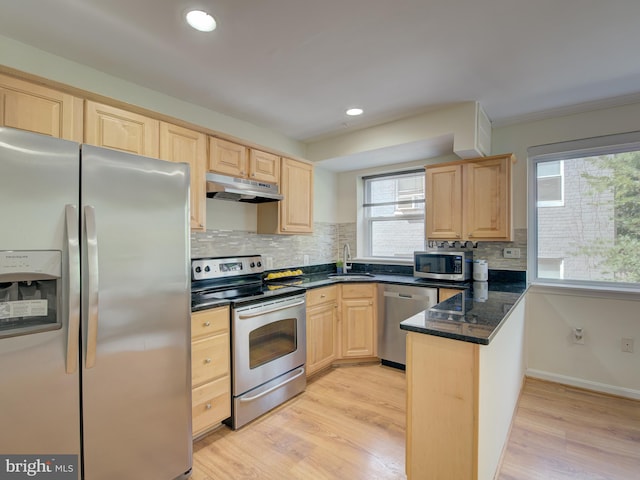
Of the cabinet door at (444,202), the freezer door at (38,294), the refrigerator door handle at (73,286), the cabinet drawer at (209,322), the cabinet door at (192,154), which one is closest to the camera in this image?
the freezer door at (38,294)

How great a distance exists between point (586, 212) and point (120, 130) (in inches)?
152

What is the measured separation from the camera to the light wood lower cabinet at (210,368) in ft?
6.59

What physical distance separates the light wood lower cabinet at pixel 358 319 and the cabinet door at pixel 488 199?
119 centimetres

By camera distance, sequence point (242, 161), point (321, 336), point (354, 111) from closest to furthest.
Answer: point (242, 161), point (354, 111), point (321, 336)

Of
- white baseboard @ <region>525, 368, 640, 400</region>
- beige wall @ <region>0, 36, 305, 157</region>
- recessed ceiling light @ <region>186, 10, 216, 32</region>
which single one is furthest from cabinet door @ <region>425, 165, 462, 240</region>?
recessed ceiling light @ <region>186, 10, 216, 32</region>

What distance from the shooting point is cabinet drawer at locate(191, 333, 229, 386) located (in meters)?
2.01

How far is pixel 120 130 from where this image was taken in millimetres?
1979

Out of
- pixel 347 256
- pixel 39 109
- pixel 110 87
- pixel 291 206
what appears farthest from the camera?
pixel 347 256

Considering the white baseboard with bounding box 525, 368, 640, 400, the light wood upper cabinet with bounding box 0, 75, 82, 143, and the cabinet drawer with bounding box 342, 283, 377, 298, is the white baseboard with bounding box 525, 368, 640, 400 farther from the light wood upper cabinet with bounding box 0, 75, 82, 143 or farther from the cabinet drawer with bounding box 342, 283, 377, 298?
the light wood upper cabinet with bounding box 0, 75, 82, 143

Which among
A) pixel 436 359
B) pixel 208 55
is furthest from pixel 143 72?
pixel 436 359

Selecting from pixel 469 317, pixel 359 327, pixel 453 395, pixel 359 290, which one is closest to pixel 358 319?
pixel 359 327

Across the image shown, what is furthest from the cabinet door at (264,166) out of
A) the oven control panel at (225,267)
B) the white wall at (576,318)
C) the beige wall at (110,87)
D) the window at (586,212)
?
the window at (586,212)

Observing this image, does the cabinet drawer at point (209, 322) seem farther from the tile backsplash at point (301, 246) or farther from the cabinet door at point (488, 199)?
the cabinet door at point (488, 199)

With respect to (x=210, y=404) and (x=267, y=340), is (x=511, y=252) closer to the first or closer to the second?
(x=267, y=340)
